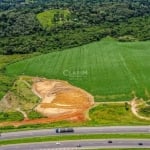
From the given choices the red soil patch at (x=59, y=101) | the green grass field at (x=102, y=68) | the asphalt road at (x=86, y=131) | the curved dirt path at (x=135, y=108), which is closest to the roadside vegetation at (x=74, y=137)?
the asphalt road at (x=86, y=131)

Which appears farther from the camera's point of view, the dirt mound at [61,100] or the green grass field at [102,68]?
the green grass field at [102,68]

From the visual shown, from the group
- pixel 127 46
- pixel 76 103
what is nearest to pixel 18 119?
pixel 76 103

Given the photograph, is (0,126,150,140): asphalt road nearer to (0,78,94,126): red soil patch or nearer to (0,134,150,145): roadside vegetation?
(0,134,150,145): roadside vegetation

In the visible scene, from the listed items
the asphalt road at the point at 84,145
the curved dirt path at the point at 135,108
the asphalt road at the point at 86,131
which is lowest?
the curved dirt path at the point at 135,108

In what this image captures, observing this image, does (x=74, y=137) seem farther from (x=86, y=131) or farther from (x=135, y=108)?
(x=135, y=108)

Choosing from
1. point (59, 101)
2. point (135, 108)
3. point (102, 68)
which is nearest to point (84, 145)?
point (135, 108)

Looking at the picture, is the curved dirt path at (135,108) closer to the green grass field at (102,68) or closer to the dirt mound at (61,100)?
the green grass field at (102,68)

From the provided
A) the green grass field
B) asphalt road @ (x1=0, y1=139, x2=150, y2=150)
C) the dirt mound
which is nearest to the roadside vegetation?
asphalt road @ (x1=0, y1=139, x2=150, y2=150)
